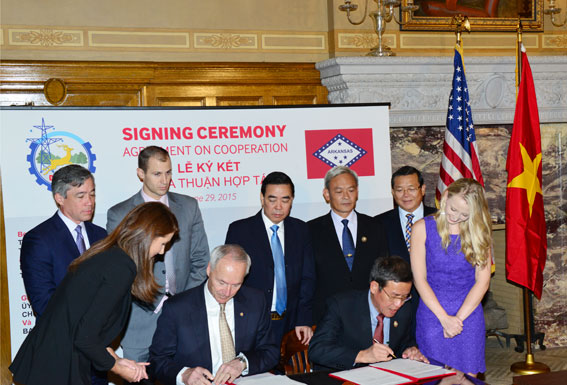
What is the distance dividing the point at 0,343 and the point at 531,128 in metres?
4.13

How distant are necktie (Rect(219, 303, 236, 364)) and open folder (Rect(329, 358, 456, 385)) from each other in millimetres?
524

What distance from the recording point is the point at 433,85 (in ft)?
20.6

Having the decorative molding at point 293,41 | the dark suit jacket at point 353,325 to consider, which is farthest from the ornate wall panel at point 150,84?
the dark suit jacket at point 353,325

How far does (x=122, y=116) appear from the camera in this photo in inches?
185

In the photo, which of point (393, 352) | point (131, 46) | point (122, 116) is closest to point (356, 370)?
point (393, 352)

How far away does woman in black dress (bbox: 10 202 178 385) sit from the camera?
279 cm

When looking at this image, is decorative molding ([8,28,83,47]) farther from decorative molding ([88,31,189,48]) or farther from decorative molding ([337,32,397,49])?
decorative molding ([337,32,397,49])

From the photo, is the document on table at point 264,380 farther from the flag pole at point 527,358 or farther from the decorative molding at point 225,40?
the decorative molding at point 225,40

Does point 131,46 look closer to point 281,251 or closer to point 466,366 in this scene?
point 281,251

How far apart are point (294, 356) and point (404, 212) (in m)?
1.44

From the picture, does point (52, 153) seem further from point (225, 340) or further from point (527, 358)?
point (527, 358)

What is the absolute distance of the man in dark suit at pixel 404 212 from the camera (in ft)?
14.9

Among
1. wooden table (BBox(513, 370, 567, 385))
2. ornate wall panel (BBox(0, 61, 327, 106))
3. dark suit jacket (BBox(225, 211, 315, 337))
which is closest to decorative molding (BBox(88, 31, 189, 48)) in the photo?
ornate wall panel (BBox(0, 61, 327, 106))

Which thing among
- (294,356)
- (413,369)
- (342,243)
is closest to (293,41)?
(342,243)
